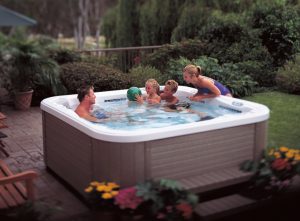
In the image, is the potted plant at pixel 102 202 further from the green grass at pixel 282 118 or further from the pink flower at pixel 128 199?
the green grass at pixel 282 118

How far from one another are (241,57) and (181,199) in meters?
7.67

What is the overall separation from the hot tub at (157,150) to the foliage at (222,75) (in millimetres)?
4212

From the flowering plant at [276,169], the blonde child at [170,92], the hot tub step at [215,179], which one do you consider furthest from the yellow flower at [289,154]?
the blonde child at [170,92]

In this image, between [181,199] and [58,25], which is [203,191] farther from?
[58,25]

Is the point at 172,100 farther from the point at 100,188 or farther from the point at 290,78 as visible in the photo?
the point at 290,78

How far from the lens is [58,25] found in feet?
111

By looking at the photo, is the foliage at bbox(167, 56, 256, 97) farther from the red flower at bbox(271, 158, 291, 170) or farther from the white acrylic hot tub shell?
the red flower at bbox(271, 158, 291, 170)

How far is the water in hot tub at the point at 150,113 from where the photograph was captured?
5.76 meters

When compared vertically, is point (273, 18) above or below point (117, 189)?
above

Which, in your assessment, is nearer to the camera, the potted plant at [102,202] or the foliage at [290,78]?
the potted plant at [102,202]

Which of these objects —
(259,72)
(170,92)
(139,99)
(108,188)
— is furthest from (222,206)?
(259,72)

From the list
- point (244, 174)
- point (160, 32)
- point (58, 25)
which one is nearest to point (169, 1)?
point (160, 32)

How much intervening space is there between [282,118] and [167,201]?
173 inches

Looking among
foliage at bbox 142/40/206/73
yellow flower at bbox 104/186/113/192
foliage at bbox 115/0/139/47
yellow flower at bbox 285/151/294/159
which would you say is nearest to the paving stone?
yellow flower at bbox 104/186/113/192
